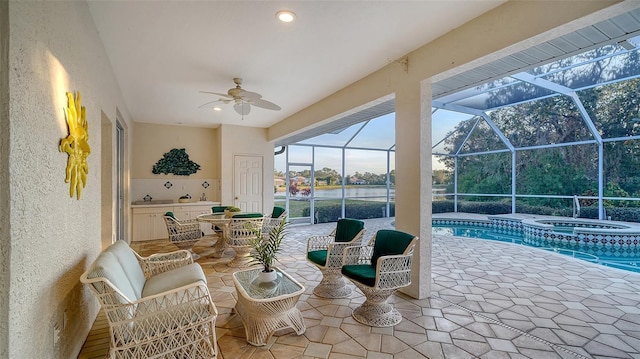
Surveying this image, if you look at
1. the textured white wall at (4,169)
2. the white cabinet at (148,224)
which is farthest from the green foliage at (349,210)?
the textured white wall at (4,169)

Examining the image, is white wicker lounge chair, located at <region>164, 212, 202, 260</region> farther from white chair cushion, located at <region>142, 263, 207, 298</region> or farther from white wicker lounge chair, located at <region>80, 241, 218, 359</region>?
white wicker lounge chair, located at <region>80, 241, 218, 359</region>

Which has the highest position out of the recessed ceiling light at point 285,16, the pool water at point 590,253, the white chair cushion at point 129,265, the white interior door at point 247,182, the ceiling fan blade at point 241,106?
the recessed ceiling light at point 285,16

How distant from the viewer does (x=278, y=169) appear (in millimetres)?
8852

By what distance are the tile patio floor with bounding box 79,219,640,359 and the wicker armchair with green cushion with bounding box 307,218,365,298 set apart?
15 cm

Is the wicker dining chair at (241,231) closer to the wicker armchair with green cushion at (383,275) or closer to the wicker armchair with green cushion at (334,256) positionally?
the wicker armchair with green cushion at (334,256)

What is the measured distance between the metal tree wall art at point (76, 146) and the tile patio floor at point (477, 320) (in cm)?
142

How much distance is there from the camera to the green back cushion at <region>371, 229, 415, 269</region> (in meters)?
2.89

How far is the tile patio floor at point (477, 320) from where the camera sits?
234 cm

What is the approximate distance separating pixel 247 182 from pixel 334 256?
4.86 m

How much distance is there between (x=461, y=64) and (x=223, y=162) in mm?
5947

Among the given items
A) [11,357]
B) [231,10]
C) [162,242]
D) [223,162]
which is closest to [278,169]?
[223,162]

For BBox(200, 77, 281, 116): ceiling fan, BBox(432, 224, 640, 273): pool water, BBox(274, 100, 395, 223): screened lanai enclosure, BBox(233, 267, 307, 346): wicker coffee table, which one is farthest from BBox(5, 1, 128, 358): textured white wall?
BBox(432, 224, 640, 273): pool water

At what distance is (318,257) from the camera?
3.42m

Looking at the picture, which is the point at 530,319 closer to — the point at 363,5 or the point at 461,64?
the point at 461,64
